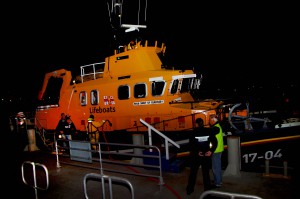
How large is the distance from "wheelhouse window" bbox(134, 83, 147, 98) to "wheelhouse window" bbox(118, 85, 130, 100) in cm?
41

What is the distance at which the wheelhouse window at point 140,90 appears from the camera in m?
10.1

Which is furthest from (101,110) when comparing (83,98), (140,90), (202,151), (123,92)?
(202,151)

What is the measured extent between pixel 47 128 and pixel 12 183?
6.71 metres

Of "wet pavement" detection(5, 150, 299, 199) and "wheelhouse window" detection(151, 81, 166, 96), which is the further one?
"wheelhouse window" detection(151, 81, 166, 96)

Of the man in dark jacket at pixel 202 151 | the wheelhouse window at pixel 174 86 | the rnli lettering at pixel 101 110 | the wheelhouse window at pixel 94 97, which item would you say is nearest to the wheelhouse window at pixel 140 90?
the wheelhouse window at pixel 174 86

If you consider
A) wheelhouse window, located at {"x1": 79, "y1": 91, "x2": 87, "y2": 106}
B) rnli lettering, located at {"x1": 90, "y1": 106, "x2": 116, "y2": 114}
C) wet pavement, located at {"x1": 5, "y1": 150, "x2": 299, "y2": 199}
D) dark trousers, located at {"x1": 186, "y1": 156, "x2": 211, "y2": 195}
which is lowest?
wet pavement, located at {"x1": 5, "y1": 150, "x2": 299, "y2": 199}

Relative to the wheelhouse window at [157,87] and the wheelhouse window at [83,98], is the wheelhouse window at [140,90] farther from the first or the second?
the wheelhouse window at [83,98]

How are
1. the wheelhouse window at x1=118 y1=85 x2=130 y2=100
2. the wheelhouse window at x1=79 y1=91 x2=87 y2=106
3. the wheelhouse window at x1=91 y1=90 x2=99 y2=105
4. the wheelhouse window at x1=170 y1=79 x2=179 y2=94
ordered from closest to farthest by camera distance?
the wheelhouse window at x1=170 y1=79 x2=179 y2=94
the wheelhouse window at x1=118 y1=85 x2=130 y2=100
the wheelhouse window at x1=91 y1=90 x2=99 y2=105
the wheelhouse window at x1=79 y1=91 x2=87 y2=106

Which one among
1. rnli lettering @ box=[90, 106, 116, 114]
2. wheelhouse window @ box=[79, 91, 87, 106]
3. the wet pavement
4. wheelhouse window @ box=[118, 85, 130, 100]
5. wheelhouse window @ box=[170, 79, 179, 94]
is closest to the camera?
the wet pavement

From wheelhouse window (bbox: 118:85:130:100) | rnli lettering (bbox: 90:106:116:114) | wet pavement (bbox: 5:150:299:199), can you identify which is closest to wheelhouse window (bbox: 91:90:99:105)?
rnli lettering (bbox: 90:106:116:114)

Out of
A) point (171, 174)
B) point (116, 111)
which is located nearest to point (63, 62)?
point (116, 111)

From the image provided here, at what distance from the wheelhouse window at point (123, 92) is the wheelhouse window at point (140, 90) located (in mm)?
409

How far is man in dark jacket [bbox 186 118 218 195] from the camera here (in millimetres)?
5535

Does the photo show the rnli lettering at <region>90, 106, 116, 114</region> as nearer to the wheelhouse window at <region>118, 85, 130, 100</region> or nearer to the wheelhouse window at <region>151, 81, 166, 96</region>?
the wheelhouse window at <region>118, 85, 130, 100</region>
